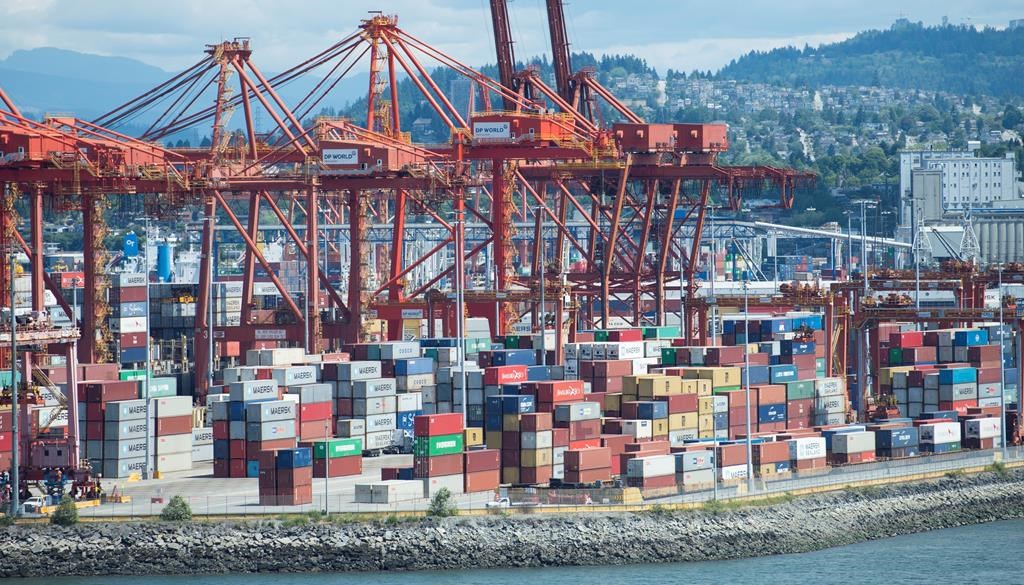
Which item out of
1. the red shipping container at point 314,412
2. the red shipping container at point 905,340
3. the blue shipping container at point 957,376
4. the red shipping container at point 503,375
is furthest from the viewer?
the red shipping container at point 905,340

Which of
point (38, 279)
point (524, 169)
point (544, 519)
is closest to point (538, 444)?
point (544, 519)

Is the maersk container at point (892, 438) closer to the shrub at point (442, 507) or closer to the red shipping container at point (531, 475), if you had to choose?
the red shipping container at point (531, 475)

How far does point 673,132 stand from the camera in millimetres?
85812

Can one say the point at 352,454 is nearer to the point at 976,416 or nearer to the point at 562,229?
the point at 976,416

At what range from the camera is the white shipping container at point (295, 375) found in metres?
60.1

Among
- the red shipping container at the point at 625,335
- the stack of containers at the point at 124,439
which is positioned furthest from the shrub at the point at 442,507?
the red shipping container at the point at 625,335

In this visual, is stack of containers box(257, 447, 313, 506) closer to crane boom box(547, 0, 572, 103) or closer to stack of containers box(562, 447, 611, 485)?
stack of containers box(562, 447, 611, 485)

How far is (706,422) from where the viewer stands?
62.1 meters

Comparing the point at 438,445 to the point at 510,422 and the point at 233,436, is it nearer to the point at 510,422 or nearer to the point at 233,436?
the point at 510,422

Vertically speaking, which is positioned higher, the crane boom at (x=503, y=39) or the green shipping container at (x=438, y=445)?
the crane boom at (x=503, y=39)

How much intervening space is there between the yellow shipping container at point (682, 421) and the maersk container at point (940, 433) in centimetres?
861

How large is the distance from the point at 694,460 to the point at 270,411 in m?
11.6

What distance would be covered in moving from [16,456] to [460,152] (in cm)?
2947

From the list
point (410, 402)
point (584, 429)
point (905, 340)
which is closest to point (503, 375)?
point (410, 402)
